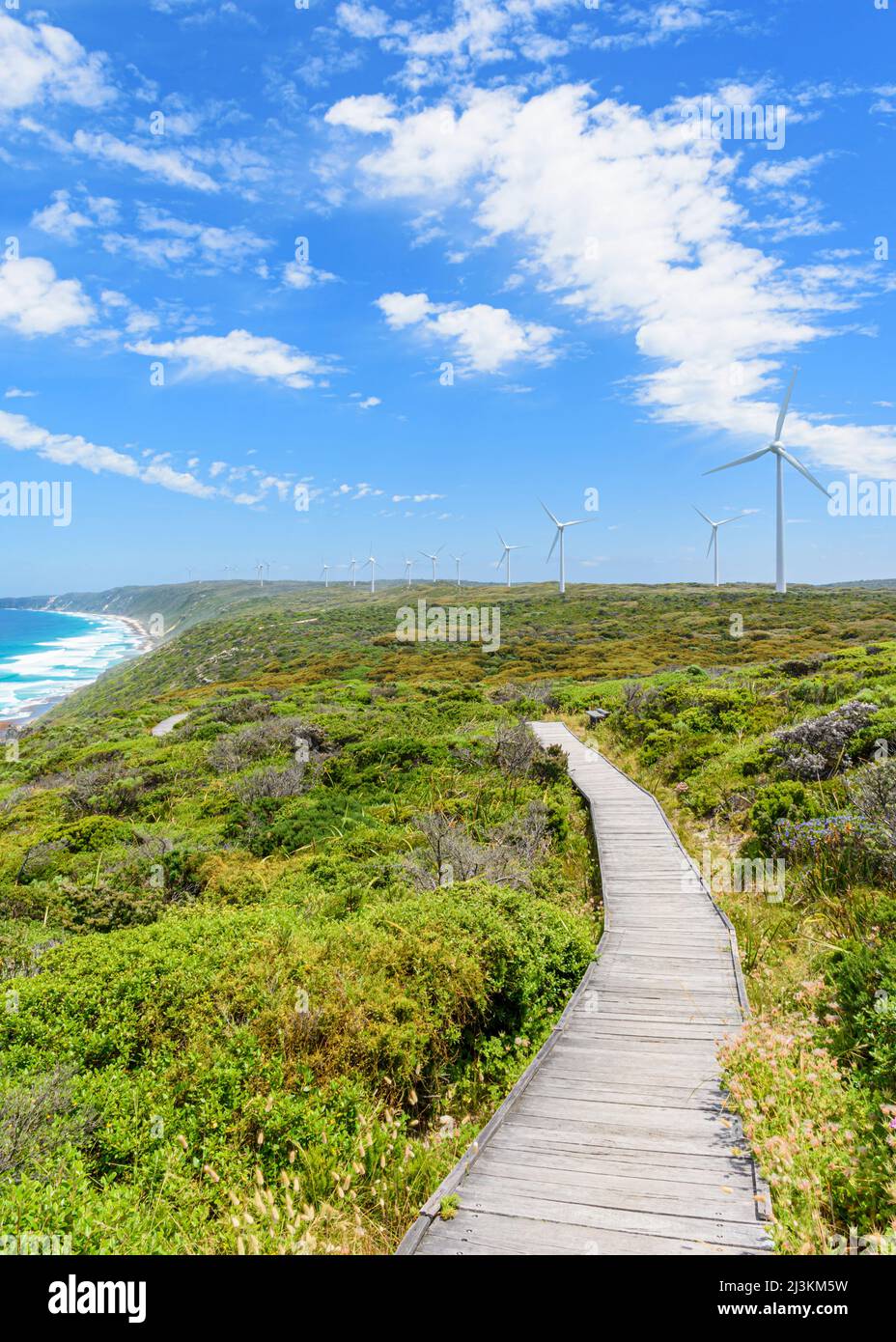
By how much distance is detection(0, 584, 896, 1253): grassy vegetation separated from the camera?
15.7 feet

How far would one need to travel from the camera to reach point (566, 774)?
16344 mm

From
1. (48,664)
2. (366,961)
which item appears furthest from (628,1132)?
(48,664)

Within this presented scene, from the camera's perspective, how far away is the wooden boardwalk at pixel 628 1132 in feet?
13.8

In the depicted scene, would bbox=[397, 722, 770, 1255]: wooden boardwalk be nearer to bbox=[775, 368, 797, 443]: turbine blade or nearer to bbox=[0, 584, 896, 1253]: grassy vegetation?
bbox=[0, 584, 896, 1253]: grassy vegetation

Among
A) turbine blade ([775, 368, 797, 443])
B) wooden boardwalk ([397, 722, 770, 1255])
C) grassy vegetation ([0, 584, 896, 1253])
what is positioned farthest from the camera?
turbine blade ([775, 368, 797, 443])

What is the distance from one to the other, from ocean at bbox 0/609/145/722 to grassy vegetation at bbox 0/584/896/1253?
5783cm

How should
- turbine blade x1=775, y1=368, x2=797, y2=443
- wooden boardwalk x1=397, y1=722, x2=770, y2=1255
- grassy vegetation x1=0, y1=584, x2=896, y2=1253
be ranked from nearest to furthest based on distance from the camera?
wooden boardwalk x1=397, y1=722, x2=770, y2=1255
grassy vegetation x1=0, y1=584, x2=896, y2=1253
turbine blade x1=775, y1=368, x2=797, y2=443

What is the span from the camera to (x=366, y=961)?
7.13 m

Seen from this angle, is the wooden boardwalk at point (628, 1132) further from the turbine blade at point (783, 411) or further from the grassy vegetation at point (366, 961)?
the turbine blade at point (783, 411)

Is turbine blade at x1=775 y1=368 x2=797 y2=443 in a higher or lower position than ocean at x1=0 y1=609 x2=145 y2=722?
higher

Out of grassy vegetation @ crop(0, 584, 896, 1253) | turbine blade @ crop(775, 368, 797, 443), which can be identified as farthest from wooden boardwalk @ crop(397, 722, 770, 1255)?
turbine blade @ crop(775, 368, 797, 443)

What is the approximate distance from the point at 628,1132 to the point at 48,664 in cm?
13880
